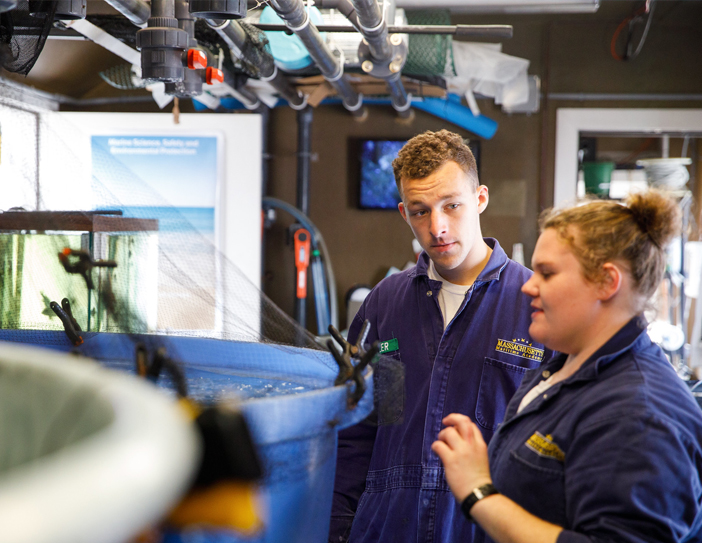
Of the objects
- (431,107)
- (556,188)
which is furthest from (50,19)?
(556,188)

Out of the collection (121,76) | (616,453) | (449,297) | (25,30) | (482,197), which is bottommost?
(616,453)

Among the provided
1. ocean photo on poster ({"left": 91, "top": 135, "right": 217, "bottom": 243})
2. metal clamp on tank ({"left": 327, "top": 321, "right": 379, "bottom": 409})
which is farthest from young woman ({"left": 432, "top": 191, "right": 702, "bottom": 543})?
ocean photo on poster ({"left": 91, "top": 135, "right": 217, "bottom": 243})

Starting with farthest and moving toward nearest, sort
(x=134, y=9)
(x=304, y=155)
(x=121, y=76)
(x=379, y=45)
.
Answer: (x=304, y=155) < (x=121, y=76) < (x=379, y=45) < (x=134, y=9)

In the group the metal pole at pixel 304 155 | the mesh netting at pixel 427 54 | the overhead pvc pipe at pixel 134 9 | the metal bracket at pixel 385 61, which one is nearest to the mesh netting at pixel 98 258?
the overhead pvc pipe at pixel 134 9

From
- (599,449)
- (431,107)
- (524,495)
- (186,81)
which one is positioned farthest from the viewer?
(431,107)

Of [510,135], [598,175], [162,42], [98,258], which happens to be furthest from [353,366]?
[598,175]

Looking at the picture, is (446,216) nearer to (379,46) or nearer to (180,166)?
(379,46)

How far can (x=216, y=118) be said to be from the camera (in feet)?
13.7

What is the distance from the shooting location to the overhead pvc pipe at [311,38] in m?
1.81

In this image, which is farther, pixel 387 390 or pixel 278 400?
pixel 387 390

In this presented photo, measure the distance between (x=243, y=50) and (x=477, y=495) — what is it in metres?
2.08

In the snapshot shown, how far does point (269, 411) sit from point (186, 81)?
187cm

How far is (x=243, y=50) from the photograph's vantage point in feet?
8.33

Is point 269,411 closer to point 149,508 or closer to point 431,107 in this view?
point 149,508
